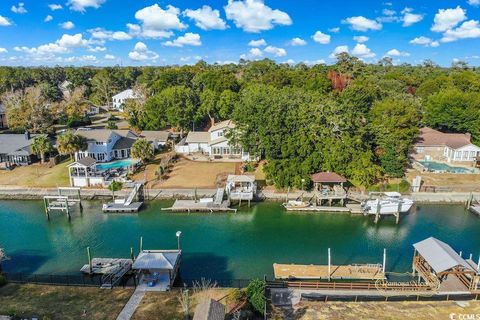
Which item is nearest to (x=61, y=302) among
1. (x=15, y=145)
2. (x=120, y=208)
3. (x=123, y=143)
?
(x=120, y=208)

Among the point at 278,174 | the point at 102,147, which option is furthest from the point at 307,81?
the point at 102,147

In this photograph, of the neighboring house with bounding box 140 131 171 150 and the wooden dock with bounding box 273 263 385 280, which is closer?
the wooden dock with bounding box 273 263 385 280

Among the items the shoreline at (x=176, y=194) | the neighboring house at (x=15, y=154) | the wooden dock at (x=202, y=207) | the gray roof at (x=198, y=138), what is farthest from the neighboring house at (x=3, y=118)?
the wooden dock at (x=202, y=207)

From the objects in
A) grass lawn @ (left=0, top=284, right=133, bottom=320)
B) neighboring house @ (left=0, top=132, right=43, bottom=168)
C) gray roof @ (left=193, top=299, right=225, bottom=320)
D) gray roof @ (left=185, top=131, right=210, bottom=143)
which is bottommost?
grass lawn @ (left=0, top=284, right=133, bottom=320)

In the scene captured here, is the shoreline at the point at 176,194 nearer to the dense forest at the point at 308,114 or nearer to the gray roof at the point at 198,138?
the dense forest at the point at 308,114

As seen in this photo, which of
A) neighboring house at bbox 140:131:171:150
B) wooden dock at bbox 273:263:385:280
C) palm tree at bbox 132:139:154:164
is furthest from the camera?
neighboring house at bbox 140:131:171:150

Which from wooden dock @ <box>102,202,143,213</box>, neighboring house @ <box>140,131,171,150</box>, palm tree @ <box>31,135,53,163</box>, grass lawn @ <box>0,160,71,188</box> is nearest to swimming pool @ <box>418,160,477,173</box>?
wooden dock @ <box>102,202,143,213</box>

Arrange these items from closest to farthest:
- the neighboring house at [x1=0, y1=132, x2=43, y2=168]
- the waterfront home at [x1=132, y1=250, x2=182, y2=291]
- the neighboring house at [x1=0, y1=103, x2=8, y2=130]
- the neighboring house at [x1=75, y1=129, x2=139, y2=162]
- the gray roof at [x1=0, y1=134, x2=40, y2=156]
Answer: the waterfront home at [x1=132, y1=250, x2=182, y2=291], the neighboring house at [x1=0, y1=132, x2=43, y2=168], the gray roof at [x1=0, y1=134, x2=40, y2=156], the neighboring house at [x1=75, y1=129, x2=139, y2=162], the neighboring house at [x1=0, y1=103, x2=8, y2=130]

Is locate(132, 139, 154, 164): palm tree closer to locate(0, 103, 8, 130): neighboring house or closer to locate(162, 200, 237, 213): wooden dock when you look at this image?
locate(162, 200, 237, 213): wooden dock
